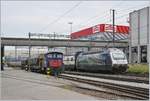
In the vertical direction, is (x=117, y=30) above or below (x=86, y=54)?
above

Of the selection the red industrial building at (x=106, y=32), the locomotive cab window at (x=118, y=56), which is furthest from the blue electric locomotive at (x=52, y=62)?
the red industrial building at (x=106, y=32)

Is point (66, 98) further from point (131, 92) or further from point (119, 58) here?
point (119, 58)

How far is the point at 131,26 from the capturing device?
72938mm

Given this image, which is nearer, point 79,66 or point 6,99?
point 6,99

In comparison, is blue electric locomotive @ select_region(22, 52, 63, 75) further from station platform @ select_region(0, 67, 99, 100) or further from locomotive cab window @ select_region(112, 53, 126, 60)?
station platform @ select_region(0, 67, 99, 100)

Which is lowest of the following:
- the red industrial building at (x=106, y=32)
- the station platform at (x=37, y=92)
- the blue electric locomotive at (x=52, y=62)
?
the station platform at (x=37, y=92)

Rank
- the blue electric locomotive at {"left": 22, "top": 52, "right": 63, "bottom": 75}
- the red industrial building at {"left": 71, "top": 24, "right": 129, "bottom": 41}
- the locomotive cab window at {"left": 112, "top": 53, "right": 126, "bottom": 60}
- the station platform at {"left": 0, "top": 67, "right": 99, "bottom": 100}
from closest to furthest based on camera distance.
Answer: the station platform at {"left": 0, "top": 67, "right": 99, "bottom": 100}
the locomotive cab window at {"left": 112, "top": 53, "right": 126, "bottom": 60}
the blue electric locomotive at {"left": 22, "top": 52, "right": 63, "bottom": 75}
the red industrial building at {"left": 71, "top": 24, "right": 129, "bottom": 41}

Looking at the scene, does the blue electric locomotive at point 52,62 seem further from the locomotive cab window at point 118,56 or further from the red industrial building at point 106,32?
the red industrial building at point 106,32

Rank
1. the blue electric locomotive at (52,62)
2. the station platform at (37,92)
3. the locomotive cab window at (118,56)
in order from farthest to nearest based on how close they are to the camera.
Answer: the blue electric locomotive at (52,62)
the locomotive cab window at (118,56)
the station platform at (37,92)

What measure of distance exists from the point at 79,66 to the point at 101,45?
25.4 metres

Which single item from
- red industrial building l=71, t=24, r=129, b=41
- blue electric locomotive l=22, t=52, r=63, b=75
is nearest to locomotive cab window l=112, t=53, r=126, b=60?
blue electric locomotive l=22, t=52, r=63, b=75

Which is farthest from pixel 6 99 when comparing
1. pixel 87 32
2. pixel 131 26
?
pixel 87 32

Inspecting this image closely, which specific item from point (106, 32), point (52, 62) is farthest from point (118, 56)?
point (106, 32)

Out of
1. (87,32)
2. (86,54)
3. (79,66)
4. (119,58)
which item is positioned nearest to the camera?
(119,58)
